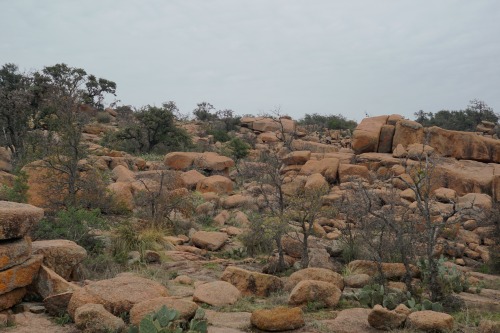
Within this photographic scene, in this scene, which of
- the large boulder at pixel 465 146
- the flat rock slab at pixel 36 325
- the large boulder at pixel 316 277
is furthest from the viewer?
the large boulder at pixel 465 146

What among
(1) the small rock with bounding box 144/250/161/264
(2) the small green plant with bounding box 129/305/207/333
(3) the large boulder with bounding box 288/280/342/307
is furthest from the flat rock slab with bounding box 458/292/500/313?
(1) the small rock with bounding box 144/250/161/264

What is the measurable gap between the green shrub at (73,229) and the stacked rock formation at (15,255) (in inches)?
88.3

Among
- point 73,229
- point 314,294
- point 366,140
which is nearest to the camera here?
point 314,294

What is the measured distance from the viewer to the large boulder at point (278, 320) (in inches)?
219

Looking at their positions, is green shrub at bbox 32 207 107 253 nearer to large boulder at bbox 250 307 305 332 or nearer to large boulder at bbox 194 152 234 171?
large boulder at bbox 250 307 305 332

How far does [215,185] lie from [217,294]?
1023cm

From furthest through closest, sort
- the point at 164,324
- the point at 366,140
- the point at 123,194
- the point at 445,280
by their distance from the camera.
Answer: the point at 366,140
the point at 123,194
the point at 445,280
the point at 164,324

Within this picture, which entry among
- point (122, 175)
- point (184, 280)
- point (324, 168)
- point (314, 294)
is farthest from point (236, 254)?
point (324, 168)

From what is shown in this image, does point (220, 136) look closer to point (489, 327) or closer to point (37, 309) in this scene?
point (37, 309)

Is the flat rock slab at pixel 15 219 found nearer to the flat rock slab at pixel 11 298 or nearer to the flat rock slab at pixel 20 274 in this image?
the flat rock slab at pixel 20 274

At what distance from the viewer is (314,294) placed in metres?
6.86

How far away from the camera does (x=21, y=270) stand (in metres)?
6.13

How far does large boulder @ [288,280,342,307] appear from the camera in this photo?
22.3ft

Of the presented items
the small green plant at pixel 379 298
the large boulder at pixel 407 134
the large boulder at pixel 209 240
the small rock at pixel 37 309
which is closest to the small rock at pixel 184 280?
the small rock at pixel 37 309
